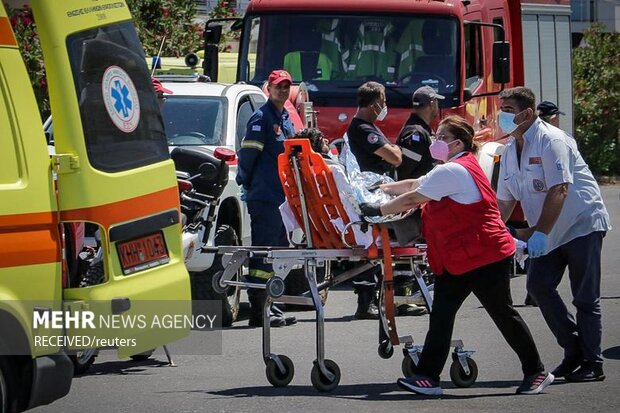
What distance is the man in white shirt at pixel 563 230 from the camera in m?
8.81

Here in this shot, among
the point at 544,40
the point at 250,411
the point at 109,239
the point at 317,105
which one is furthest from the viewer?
the point at 544,40

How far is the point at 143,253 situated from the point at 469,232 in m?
2.24

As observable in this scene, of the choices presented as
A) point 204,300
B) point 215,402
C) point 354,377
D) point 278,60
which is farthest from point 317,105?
point 215,402

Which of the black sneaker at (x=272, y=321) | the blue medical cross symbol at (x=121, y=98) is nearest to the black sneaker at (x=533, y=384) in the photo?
the blue medical cross symbol at (x=121, y=98)

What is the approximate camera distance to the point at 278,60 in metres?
15.0

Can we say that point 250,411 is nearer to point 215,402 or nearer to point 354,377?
point 215,402

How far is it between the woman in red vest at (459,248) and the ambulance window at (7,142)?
9.17 feet

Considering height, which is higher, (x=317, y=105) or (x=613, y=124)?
(x=317, y=105)

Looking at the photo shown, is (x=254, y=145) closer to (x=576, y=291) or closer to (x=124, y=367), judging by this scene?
(x=124, y=367)

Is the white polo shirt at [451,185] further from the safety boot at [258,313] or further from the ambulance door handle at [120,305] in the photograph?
the safety boot at [258,313]

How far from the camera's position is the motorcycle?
32.5 ft

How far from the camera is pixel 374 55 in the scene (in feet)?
48.4

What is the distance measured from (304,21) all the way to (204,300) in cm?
437

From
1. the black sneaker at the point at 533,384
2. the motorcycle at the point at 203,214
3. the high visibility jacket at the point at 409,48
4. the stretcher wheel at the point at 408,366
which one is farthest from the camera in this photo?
the high visibility jacket at the point at 409,48
